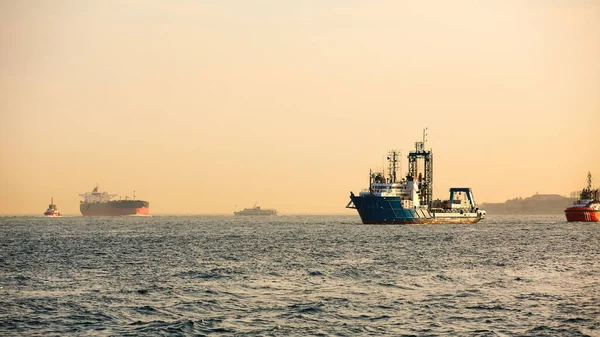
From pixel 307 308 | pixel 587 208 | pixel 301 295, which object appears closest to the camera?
pixel 307 308

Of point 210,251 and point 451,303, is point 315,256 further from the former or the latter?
point 451,303

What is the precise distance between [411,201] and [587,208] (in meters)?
62.7

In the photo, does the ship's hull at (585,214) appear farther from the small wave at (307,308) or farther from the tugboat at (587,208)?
the small wave at (307,308)

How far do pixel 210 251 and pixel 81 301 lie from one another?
41917 millimetres

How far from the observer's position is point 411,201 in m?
158

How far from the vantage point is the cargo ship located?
15362cm

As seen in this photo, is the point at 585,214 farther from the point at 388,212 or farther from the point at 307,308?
the point at 307,308

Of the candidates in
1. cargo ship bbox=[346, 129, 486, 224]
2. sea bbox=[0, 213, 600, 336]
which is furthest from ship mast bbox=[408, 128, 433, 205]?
sea bbox=[0, 213, 600, 336]

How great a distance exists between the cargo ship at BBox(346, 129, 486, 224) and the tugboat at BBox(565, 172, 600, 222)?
1212 inches

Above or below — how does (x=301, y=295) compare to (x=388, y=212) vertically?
below

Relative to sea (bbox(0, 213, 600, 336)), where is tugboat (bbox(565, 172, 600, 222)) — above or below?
above

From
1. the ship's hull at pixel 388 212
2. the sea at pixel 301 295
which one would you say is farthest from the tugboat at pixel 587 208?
the sea at pixel 301 295

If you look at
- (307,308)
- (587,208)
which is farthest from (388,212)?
(307,308)

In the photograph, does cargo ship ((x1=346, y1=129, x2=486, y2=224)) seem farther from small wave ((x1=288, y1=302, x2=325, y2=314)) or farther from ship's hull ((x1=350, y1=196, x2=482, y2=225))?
small wave ((x1=288, y1=302, x2=325, y2=314))
